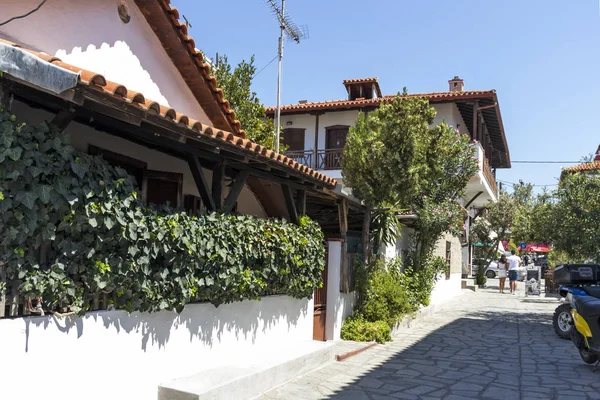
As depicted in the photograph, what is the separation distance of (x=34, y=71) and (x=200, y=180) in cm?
284

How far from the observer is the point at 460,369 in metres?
8.27

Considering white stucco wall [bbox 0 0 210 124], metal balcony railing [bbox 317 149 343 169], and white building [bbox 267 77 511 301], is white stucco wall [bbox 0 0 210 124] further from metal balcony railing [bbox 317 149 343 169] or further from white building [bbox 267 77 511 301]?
white building [bbox 267 77 511 301]

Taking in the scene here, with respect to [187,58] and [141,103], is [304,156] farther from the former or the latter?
[141,103]

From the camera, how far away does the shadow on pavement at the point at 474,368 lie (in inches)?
270

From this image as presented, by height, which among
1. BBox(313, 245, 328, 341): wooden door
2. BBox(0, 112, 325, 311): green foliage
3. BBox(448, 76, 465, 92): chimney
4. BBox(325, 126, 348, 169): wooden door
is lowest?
BBox(313, 245, 328, 341): wooden door

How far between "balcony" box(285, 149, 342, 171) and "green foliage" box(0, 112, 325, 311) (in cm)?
1539

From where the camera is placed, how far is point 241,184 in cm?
699

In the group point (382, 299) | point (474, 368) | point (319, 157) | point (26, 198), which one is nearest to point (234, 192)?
point (26, 198)

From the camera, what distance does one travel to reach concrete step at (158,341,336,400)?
17.2 feet

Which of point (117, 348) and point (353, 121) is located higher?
point (353, 121)

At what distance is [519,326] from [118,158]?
10.7 metres

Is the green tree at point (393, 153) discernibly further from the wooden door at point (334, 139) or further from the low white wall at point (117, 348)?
the wooden door at point (334, 139)

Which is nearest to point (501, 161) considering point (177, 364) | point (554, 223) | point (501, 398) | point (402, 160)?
point (554, 223)

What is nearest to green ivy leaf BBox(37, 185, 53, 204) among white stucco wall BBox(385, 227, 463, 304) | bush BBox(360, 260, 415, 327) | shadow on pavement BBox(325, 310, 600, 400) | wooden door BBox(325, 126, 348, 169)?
shadow on pavement BBox(325, 310, 600, 400)
